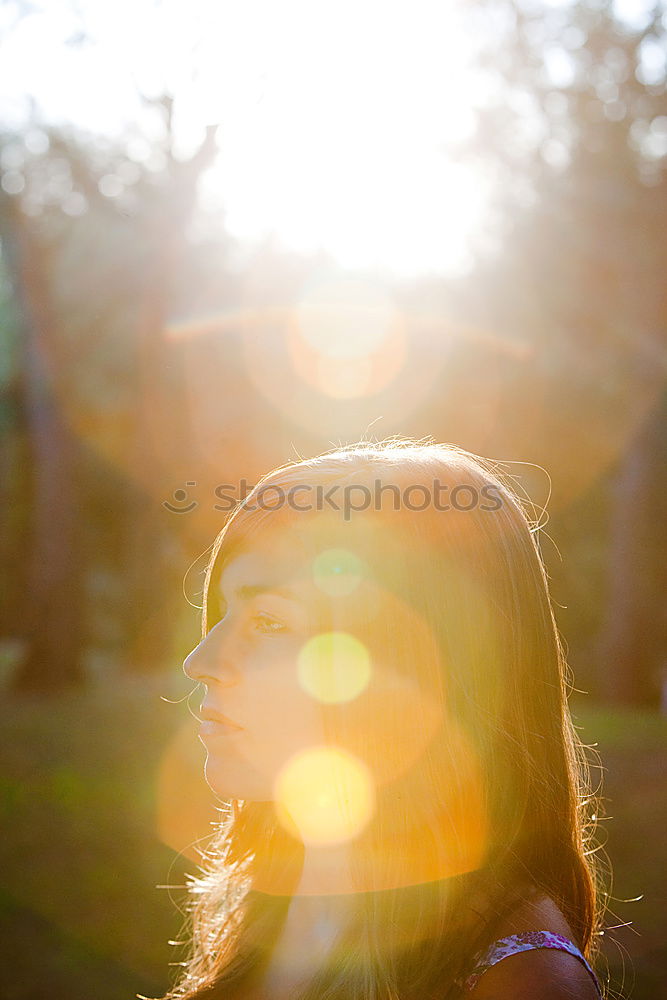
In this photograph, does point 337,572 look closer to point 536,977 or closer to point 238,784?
point 238,784

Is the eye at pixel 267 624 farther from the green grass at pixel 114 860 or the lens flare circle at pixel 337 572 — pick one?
the green grass at pixel 114 860

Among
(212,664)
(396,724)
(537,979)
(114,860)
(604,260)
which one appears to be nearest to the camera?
(537,979)

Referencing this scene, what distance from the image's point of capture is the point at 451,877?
1543 millimetres

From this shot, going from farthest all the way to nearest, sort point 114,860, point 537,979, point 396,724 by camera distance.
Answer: point 114,860, point 396,724, point 537,979

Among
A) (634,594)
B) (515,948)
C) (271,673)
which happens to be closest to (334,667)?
(271,673)

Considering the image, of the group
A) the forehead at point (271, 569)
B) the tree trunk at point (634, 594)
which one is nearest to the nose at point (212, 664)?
the forehead at point (271, 569)

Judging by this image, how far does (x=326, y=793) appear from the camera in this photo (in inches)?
66.7

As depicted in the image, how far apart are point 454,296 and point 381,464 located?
10.5m

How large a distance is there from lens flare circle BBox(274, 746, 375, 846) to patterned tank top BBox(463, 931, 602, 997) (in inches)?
12.8

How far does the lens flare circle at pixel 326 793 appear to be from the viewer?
5.41ft

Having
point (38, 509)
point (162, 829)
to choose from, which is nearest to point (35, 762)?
point (162, 829)

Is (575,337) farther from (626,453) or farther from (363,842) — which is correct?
(363,842)

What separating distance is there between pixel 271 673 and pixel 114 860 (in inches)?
194

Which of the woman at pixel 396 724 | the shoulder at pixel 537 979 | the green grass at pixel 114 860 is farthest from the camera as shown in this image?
the green grass at pixel 114 860
